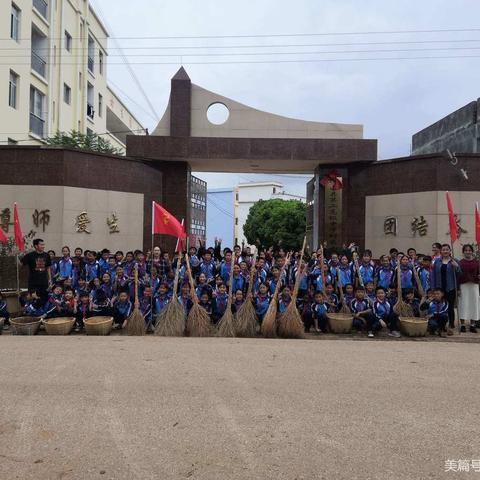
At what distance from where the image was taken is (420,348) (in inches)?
256

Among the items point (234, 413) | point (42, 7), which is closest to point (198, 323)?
point (234, 413)

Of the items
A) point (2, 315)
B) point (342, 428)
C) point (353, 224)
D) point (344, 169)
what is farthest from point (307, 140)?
point (342, 428)

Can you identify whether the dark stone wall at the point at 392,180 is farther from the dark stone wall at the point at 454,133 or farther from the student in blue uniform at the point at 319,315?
the student in blue uniform at the point at 319,315

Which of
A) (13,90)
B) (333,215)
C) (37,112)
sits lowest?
(333,215)

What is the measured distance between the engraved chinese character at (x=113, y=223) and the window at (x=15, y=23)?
977 centimetres

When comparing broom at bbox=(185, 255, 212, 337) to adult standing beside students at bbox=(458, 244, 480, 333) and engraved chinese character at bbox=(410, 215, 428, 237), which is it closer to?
adult standing beside students at bbox=(458, 244, 480, 333)

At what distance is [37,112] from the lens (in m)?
21.1

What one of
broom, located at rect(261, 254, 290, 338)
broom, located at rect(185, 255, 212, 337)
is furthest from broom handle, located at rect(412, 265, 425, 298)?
broom, located at rect(185, 255, 212, 337)

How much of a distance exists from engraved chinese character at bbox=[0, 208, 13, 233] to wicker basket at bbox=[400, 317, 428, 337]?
993 centimetres

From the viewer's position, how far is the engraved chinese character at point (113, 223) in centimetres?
1360

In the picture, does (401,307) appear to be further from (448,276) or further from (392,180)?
(392,180)

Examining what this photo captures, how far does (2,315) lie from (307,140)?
32.1ft

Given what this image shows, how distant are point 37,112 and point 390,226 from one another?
15.6 meters

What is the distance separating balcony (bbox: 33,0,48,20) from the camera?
20.6 m
